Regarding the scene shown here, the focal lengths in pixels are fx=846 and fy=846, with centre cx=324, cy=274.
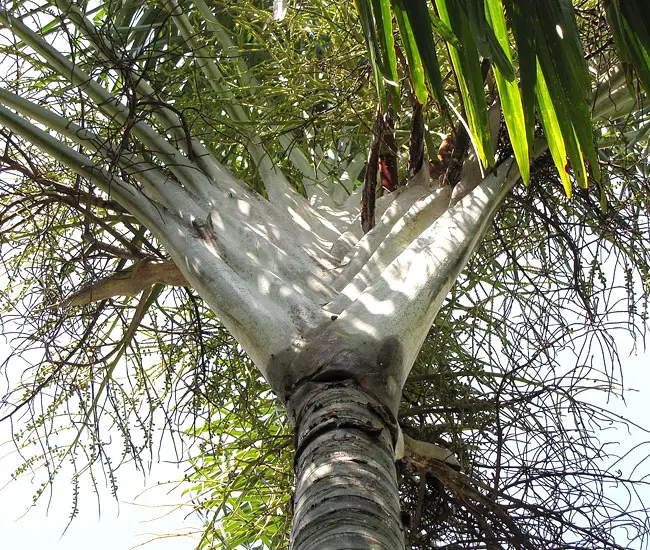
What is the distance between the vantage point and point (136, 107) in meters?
2.04

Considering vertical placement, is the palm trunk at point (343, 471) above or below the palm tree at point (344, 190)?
below

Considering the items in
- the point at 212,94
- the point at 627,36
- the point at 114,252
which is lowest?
the point at 627,36

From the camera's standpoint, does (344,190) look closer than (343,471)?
No

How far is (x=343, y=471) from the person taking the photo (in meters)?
1.21

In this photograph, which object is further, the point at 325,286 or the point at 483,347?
the point at 483,347

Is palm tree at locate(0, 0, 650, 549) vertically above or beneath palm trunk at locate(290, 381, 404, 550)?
above

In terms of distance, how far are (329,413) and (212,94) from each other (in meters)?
1.41

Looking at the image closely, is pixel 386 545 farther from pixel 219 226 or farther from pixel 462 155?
pixel 462 155

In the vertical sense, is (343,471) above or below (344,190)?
below

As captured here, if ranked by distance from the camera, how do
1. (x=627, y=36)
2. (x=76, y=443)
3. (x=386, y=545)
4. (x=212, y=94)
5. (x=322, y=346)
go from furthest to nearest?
(x=76, y=443) < (x=212, y=94) < (x=322, y=346) < (x=627, y=36) < (x=386, y=545)

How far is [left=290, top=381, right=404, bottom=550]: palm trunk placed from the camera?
1113 mm

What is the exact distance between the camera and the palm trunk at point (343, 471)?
111cm

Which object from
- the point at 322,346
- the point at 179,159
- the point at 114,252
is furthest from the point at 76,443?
the point at 322,346


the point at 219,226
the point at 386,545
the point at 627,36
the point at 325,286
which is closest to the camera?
the point at 386,545
